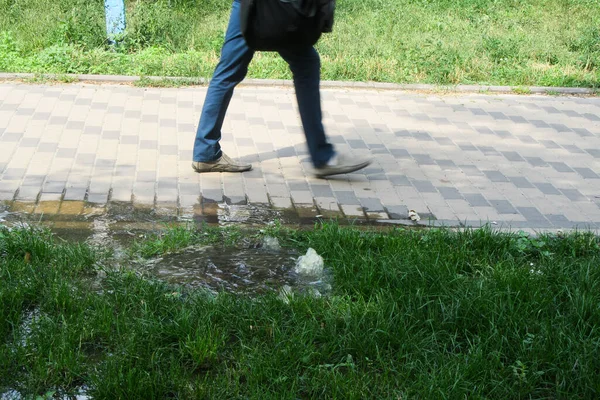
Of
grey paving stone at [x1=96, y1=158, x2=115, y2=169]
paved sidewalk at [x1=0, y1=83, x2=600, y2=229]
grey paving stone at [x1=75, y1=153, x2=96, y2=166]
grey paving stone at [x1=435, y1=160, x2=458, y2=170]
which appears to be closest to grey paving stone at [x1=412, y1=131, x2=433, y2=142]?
paved sidewalk at [x1=0, y1=83, x2=600, y2=229]

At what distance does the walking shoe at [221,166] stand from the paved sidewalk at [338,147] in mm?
78

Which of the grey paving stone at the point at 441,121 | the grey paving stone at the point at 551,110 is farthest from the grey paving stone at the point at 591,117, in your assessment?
the grey paving stone at the point at 441,121

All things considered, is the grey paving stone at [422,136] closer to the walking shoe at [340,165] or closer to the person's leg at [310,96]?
the walking shoe at [340,165]

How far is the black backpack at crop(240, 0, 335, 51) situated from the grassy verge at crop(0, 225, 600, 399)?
1.45m

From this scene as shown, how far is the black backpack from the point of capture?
192 inches

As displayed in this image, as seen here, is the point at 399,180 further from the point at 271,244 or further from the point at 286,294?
the point at 286,294

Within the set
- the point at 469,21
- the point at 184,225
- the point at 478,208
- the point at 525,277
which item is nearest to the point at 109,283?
the point at 184,225

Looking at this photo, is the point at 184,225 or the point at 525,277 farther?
the point at 184,225

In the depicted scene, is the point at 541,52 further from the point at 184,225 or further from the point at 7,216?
the point at 7,216

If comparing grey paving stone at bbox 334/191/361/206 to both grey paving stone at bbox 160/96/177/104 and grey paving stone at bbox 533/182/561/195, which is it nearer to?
grey paving stone at bbox 533/182/561/195

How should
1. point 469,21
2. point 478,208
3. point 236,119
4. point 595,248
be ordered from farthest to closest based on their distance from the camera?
point 469,21
point 236,119
point 478,208
point 595,248

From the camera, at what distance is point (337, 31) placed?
9.80 metres

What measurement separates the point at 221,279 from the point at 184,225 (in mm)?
712

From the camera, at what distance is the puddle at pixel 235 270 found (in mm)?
4098
